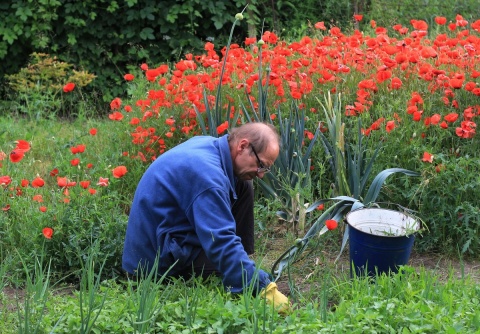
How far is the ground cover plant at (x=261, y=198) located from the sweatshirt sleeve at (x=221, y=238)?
5.1 inches

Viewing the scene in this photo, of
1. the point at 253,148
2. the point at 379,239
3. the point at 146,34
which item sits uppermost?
the point at 253,148

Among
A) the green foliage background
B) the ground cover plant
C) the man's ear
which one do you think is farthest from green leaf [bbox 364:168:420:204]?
the green foliage background

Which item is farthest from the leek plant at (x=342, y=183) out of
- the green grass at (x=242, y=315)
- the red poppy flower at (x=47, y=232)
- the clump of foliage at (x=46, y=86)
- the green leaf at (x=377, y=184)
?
the clump of foliage at (x=46, y=86)

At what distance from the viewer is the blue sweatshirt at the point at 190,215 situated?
3.26 meters

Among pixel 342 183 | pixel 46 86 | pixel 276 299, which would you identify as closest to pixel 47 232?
pixel 276 299

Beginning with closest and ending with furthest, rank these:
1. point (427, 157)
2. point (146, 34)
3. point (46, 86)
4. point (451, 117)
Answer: point (427, 157)
point (451, 117)
point (46, 86)
point (146, 34)

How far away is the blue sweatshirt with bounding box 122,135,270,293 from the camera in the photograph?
3.26 metres

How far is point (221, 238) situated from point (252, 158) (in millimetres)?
428

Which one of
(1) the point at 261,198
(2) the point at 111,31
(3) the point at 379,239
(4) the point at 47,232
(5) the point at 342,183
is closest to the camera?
(3) the point at 379,239

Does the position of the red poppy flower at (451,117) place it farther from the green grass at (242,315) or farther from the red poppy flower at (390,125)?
the green grass at (242,315)

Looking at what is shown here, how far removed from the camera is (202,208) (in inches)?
129

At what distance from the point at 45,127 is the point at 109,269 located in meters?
2.63

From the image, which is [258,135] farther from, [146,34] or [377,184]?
[146,34]

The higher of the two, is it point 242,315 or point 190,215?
point 190,215
